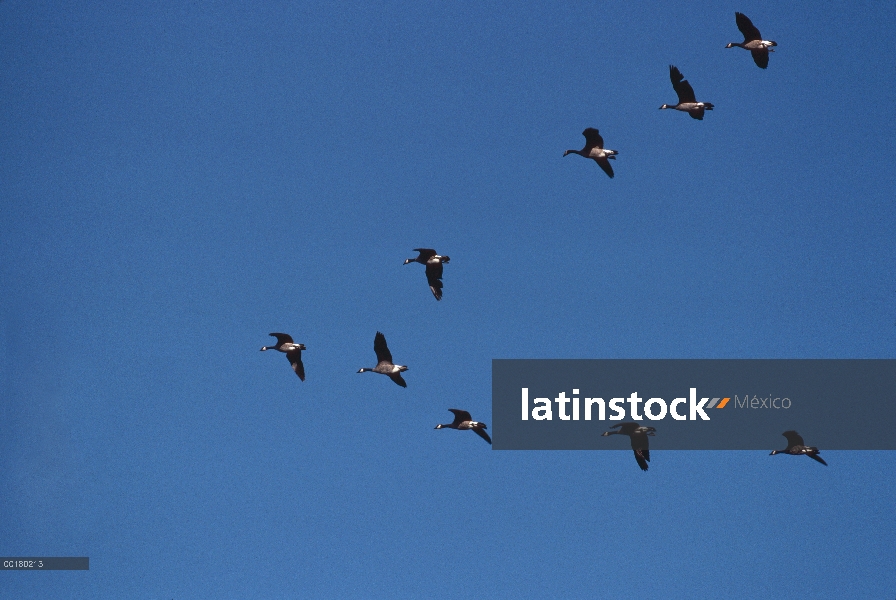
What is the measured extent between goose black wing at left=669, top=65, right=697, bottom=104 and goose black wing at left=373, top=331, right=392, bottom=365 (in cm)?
1410

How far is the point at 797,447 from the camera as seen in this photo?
6612 centimetres

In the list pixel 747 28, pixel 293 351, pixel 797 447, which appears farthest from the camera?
pixel 293 351

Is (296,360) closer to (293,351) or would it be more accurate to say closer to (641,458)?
(293,351)

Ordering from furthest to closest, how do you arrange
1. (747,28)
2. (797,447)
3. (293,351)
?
1. (293,351)
2. (797,447)
3. (747,28)

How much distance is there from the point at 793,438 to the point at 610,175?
1223 centimetres

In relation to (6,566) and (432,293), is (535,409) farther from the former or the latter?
(6,566)

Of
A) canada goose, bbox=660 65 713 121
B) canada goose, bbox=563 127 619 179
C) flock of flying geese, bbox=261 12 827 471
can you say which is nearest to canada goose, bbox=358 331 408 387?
flock of flying geese, bbox=261 12 827 471

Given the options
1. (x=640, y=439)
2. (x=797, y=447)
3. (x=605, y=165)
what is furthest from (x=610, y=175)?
(x=797, y=447)

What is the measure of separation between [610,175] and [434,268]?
7.24 meters

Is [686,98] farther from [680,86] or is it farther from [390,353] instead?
[390,353]

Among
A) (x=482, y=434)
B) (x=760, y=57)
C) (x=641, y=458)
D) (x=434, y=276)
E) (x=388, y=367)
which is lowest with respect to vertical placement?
(x=641, y=458)

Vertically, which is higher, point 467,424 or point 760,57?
point 760,57

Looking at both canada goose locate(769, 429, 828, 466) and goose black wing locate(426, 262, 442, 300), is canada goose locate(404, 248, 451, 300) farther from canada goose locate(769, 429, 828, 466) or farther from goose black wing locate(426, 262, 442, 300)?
canada goose locate(769, 429, 828, 466)

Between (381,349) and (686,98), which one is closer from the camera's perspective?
(686,98)
